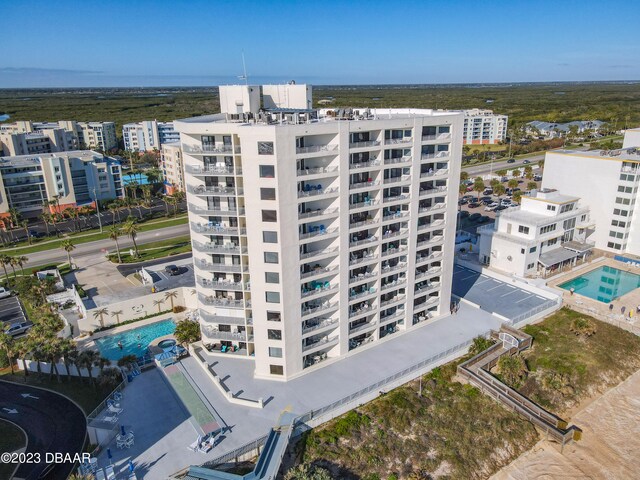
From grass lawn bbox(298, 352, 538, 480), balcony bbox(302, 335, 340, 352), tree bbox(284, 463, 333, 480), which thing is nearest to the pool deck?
grass lawn bbox(298, 352, 538, 480)

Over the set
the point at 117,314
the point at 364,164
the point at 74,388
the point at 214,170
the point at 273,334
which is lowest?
the point at 74,388

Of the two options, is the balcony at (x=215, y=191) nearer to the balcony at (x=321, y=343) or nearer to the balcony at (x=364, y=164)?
the balcony at (x=364, y=164)

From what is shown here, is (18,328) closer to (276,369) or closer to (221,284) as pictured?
(221,284)

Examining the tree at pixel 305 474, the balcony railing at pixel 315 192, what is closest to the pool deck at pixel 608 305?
the balcony railing at pixel 315 192

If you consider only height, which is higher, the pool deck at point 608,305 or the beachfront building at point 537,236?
the beachfront building at point 537,236

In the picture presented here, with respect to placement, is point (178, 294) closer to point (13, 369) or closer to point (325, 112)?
point (13, 369)

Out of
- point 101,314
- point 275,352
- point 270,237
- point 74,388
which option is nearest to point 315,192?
point 270,237
